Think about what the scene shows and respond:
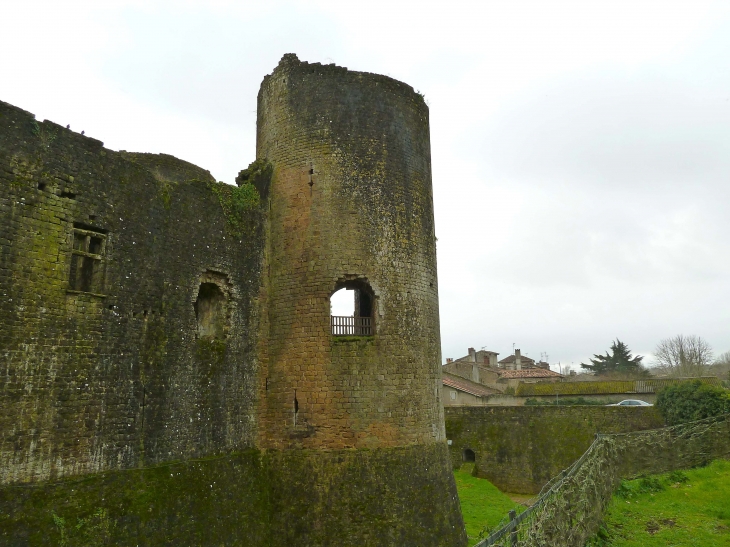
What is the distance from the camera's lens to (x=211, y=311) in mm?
11633

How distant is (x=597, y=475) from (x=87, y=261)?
11286 millimetres

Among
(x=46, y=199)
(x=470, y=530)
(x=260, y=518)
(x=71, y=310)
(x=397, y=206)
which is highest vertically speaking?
(x=397, y=206)

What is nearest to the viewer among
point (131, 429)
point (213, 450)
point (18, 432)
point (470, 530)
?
point (18, 432)

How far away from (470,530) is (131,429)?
9255 mm

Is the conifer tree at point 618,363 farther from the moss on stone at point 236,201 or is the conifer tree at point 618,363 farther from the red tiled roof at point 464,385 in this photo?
the moss on stone at point 236,201

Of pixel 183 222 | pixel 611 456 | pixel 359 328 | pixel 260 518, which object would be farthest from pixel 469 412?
pixel 183 222

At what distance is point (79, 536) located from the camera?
314 inches

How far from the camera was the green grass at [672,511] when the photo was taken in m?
10.2

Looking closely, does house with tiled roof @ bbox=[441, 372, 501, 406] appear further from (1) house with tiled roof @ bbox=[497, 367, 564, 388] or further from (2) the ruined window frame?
(2) the ruined window frame

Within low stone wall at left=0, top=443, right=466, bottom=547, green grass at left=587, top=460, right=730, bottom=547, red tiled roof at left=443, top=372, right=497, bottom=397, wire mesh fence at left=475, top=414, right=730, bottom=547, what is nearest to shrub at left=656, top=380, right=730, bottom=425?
wire mesh fence at left=475, top=414, right=730, bottom=547

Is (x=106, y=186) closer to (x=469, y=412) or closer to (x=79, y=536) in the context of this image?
(x=79, y=536)

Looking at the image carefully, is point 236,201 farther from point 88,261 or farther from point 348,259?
point 88,261

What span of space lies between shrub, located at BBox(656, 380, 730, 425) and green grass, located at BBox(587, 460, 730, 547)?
115 inches

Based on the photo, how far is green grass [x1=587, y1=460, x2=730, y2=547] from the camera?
1016 centimetres
